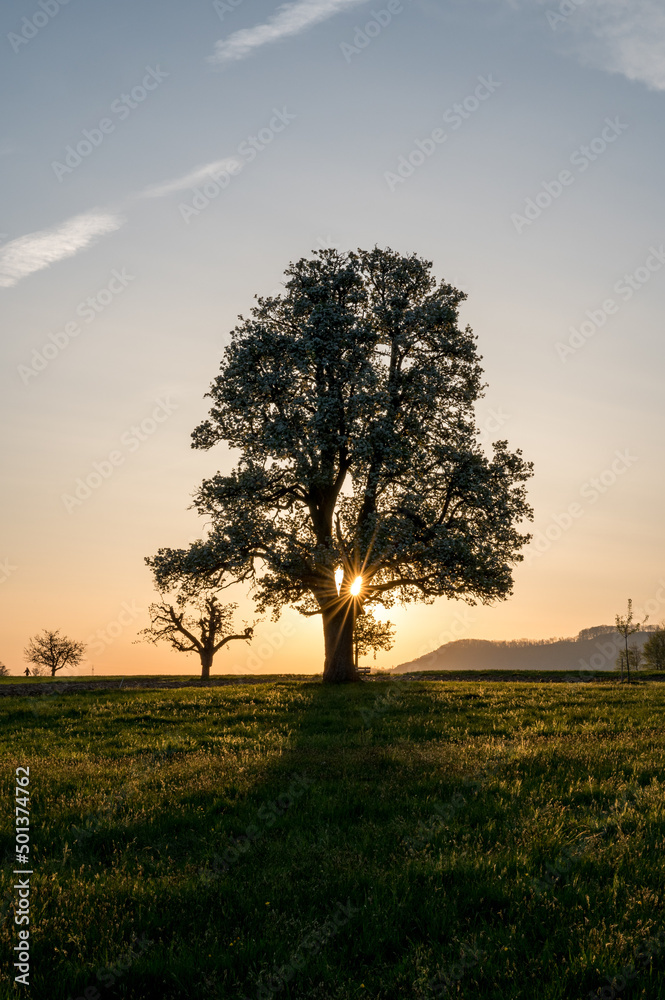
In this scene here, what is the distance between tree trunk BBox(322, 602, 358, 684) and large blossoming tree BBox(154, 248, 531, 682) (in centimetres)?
7

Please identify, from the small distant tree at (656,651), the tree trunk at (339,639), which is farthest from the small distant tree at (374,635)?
the small distant tree at (656,651)

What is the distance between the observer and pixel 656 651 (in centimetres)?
9669

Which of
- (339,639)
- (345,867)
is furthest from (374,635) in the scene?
Answer: (345,867)

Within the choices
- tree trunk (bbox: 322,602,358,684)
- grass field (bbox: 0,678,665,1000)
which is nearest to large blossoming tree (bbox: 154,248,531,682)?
tree trunk (bbox: 322,602,358,684)

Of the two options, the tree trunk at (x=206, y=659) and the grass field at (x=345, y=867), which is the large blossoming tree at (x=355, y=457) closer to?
the grass field at (x=345, y=867)

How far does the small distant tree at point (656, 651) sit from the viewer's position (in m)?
94.7

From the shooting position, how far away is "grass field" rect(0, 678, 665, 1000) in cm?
569

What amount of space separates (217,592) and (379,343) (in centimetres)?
1393

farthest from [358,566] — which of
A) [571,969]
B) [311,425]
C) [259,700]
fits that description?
[571,969]

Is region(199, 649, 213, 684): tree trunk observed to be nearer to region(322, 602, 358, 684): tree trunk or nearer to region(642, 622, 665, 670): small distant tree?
region(322, 602, 358, 684): tree trunk

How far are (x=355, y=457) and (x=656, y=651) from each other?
8611 cm

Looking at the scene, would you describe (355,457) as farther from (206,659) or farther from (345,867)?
(206,659)

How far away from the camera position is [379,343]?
31.0 m

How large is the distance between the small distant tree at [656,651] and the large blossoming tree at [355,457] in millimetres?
77509
